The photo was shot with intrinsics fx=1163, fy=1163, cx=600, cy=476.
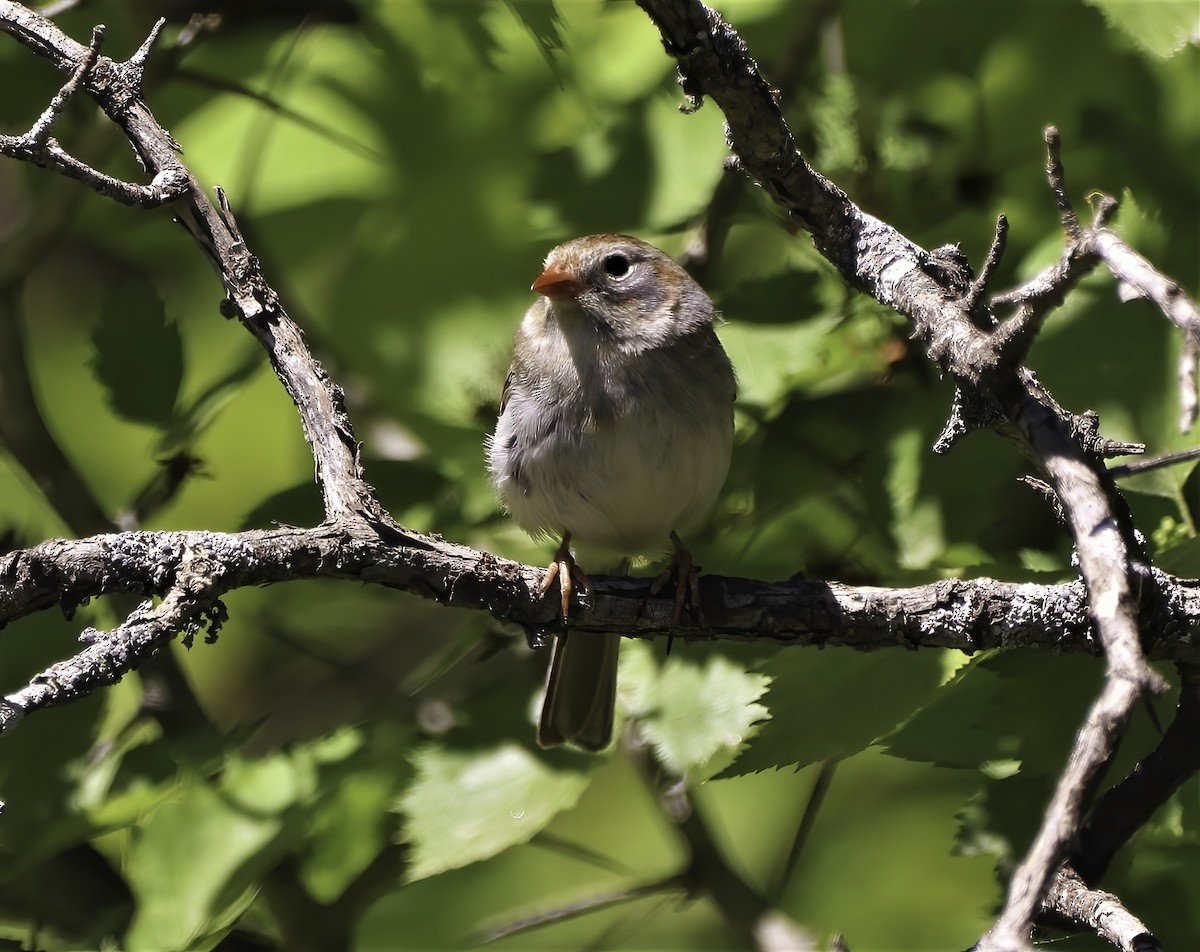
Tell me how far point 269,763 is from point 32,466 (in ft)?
3.45

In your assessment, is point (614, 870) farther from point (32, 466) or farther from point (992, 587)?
point (32, 466)

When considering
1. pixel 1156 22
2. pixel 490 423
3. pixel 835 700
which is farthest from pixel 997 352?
pixel 490 423

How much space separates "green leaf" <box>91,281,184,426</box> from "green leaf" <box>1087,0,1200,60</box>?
202cm

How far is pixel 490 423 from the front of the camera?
114 inches

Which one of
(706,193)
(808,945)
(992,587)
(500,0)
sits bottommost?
(808,945)

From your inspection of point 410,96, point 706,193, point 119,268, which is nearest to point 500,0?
point 410,96

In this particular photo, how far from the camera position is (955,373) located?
4.99 feet

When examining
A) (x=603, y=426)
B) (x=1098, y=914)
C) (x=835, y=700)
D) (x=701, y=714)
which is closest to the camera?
(x=1098, y=914)

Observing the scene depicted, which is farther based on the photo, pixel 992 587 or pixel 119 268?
pixel 119 268

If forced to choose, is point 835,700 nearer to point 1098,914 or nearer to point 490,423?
point 1098,914

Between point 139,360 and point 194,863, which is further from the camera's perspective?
point 139,360

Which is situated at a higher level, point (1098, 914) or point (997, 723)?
point (997, 723)

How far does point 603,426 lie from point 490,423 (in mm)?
295

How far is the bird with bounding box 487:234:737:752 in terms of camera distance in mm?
2711
